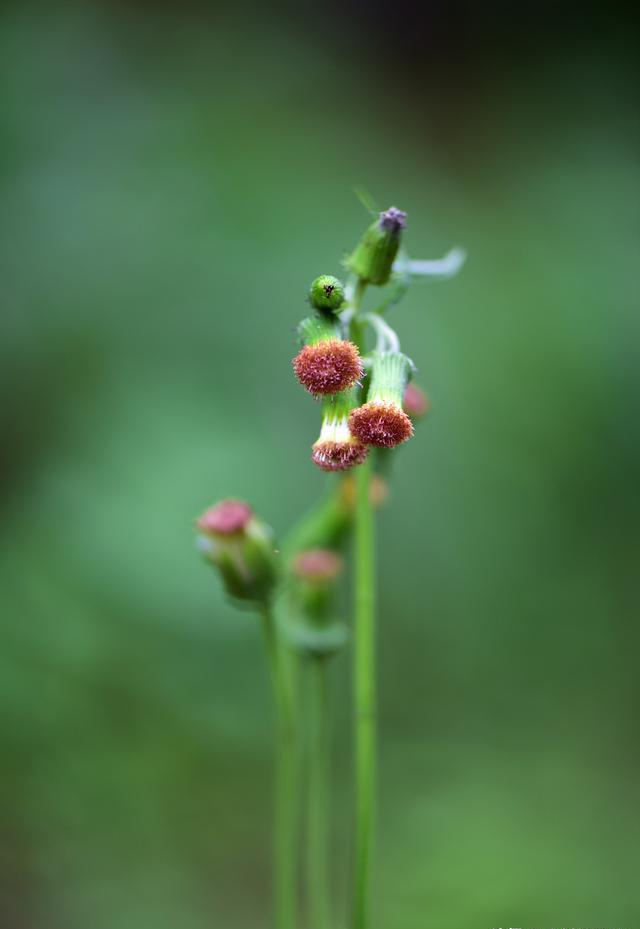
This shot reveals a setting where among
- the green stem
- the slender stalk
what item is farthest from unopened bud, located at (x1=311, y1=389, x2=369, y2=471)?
the slender stalk

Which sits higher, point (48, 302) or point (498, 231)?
point (498, 231)

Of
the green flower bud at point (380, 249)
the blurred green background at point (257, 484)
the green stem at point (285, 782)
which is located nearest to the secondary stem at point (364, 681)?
the green stem at point (285, 782)

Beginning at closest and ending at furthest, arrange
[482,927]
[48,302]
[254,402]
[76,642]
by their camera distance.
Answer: [482,927]
[76,642]
[254,402]
[48,302]

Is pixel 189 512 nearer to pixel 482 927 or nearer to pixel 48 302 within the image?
pixel 48 302

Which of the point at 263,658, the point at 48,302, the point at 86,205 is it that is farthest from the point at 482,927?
the point at 86,205

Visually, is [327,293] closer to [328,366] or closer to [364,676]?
[328,366]

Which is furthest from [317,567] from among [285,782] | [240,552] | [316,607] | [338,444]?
[338,444]

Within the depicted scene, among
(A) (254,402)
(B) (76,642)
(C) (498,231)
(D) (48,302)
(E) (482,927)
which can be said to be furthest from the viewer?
(C) (498,231)

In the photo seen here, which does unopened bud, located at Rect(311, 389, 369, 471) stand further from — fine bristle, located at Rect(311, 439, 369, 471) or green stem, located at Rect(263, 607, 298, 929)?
green stem, located at Rect(263, 607, 298, 929)

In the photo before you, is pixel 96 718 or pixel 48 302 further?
pixel 48 302

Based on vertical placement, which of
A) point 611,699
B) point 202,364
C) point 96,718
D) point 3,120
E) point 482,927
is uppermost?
point 3,120
